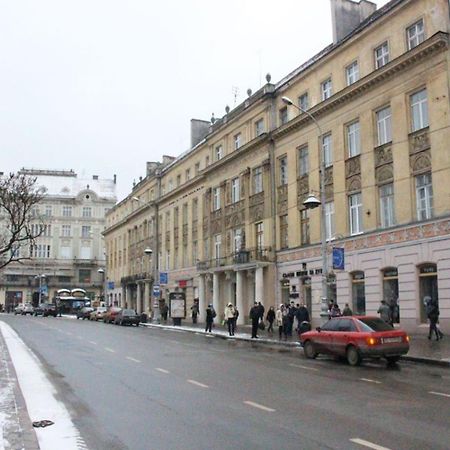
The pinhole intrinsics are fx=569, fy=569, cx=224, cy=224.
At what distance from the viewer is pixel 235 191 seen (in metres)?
43.0

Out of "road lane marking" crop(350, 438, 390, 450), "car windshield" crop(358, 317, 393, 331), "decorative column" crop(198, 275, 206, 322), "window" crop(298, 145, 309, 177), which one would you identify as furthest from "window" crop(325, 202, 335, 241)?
"road lane marking" crop(350, 438, 390, 450)

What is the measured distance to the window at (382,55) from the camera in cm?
2805

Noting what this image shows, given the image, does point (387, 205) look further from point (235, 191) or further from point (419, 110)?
point (235, 191)

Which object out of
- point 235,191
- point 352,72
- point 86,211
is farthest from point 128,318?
point 86,211

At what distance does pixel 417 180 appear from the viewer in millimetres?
25656

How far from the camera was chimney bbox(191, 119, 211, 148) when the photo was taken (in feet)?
185

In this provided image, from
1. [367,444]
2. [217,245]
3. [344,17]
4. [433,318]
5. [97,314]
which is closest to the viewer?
[367,444]

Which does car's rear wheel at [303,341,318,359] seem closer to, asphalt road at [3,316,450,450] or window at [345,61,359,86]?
asphalt road at [3,316,450,450]

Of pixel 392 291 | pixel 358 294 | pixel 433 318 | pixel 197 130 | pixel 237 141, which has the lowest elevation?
pixel 433 318

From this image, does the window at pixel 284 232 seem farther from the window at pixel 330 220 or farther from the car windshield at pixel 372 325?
the car windshield at pixel 372 325

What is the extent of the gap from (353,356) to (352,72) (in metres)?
18.6

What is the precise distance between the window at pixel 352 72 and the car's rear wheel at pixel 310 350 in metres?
16.5

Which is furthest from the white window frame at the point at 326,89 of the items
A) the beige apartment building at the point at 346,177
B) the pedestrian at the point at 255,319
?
the pedestrian at the point at 255,319

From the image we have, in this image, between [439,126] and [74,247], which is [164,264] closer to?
[439,126]
